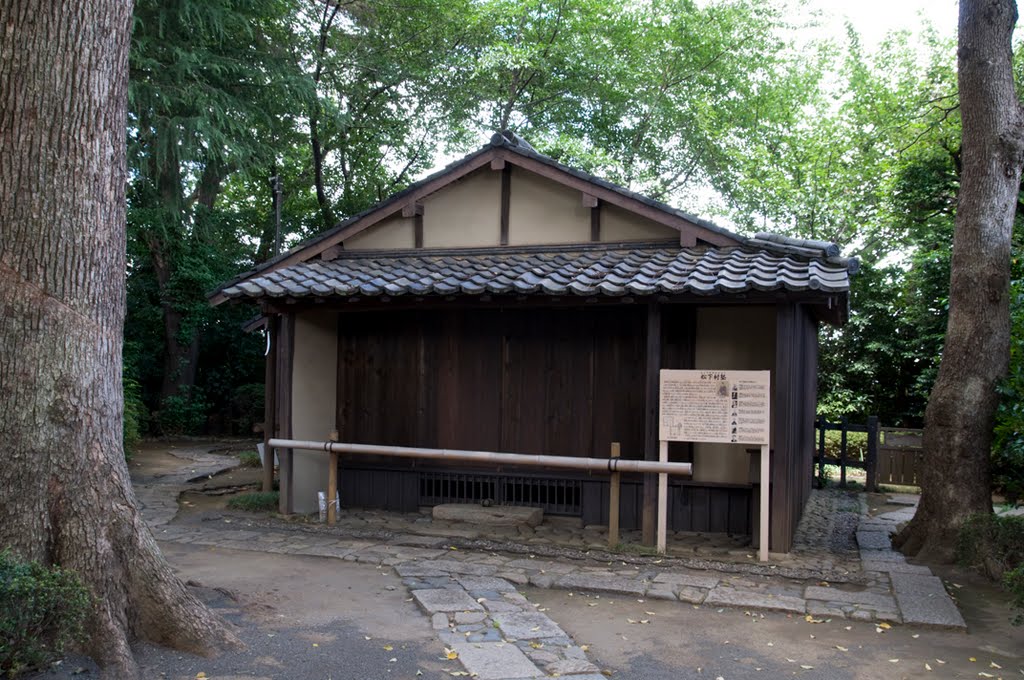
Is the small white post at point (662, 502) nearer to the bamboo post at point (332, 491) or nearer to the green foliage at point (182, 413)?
the bamboo post at point (332, 491)

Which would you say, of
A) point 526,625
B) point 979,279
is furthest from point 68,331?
point 979,279

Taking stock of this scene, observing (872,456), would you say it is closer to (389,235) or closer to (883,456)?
(883,456)

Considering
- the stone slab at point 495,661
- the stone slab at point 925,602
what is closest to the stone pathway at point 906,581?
the stone slab at point 925,602

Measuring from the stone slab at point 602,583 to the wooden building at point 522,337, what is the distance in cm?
146

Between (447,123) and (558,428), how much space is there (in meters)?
17.0

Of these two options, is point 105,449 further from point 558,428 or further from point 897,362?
point 897,362

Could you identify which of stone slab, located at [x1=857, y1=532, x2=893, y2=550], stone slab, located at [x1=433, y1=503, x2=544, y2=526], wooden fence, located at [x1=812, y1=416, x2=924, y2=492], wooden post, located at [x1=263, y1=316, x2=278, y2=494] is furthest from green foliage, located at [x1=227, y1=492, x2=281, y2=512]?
wooden fence, located at [x1=812, y1=416, x2=924, y2=492]

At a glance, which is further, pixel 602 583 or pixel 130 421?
pixel 130 421

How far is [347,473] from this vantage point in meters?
10.7

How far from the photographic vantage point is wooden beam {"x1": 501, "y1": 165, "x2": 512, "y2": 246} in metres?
10.2

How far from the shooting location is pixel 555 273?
8719 mm

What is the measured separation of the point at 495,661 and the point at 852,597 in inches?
137

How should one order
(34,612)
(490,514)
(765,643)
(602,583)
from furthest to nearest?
(490,514)
(602,583)
(765,643)
(34,612)

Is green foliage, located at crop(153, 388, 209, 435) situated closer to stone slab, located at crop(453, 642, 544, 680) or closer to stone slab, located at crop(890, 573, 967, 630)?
stone slab, located at crop(453, 642, 544, 680)
